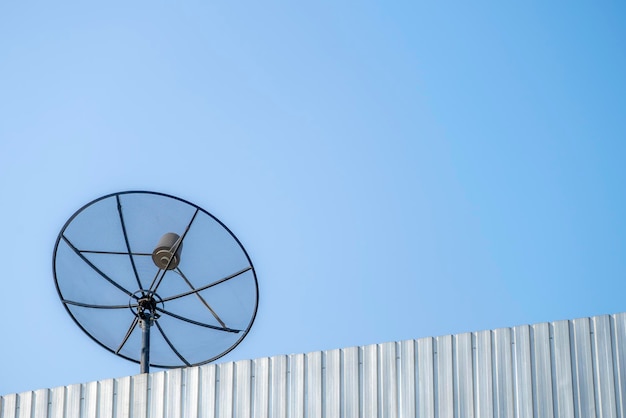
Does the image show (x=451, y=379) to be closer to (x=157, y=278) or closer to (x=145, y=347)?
(x=145, y=347)

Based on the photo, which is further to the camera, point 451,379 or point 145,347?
point 145,347

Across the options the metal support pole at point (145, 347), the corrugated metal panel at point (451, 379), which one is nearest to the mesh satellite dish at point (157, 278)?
the metal support pole at point (145, 347)

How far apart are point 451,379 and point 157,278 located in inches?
170

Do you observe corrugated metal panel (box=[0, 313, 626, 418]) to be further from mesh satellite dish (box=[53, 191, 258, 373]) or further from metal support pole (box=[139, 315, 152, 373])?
mesh satellite dish (box=[53, 191, 258, 373])

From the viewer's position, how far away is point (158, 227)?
11414 mm

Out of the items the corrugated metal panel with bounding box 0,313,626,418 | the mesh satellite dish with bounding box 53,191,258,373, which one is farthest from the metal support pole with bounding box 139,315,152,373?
the corrugated metal panel with bounding box 0,313,626,418

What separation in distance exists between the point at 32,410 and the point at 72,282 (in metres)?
2.58

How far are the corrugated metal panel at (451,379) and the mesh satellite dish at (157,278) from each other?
2988 millimetres

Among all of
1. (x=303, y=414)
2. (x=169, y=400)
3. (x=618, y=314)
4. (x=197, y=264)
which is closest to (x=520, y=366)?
(x=618, y=314)

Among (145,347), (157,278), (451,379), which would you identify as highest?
(157,278)

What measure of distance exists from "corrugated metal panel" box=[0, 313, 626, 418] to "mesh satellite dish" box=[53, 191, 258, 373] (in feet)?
9.80

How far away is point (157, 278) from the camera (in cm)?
1091

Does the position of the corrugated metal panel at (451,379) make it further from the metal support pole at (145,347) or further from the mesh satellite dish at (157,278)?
the mesh satellite dish at (157,278)

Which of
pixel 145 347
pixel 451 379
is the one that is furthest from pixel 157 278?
pixel 451 379
